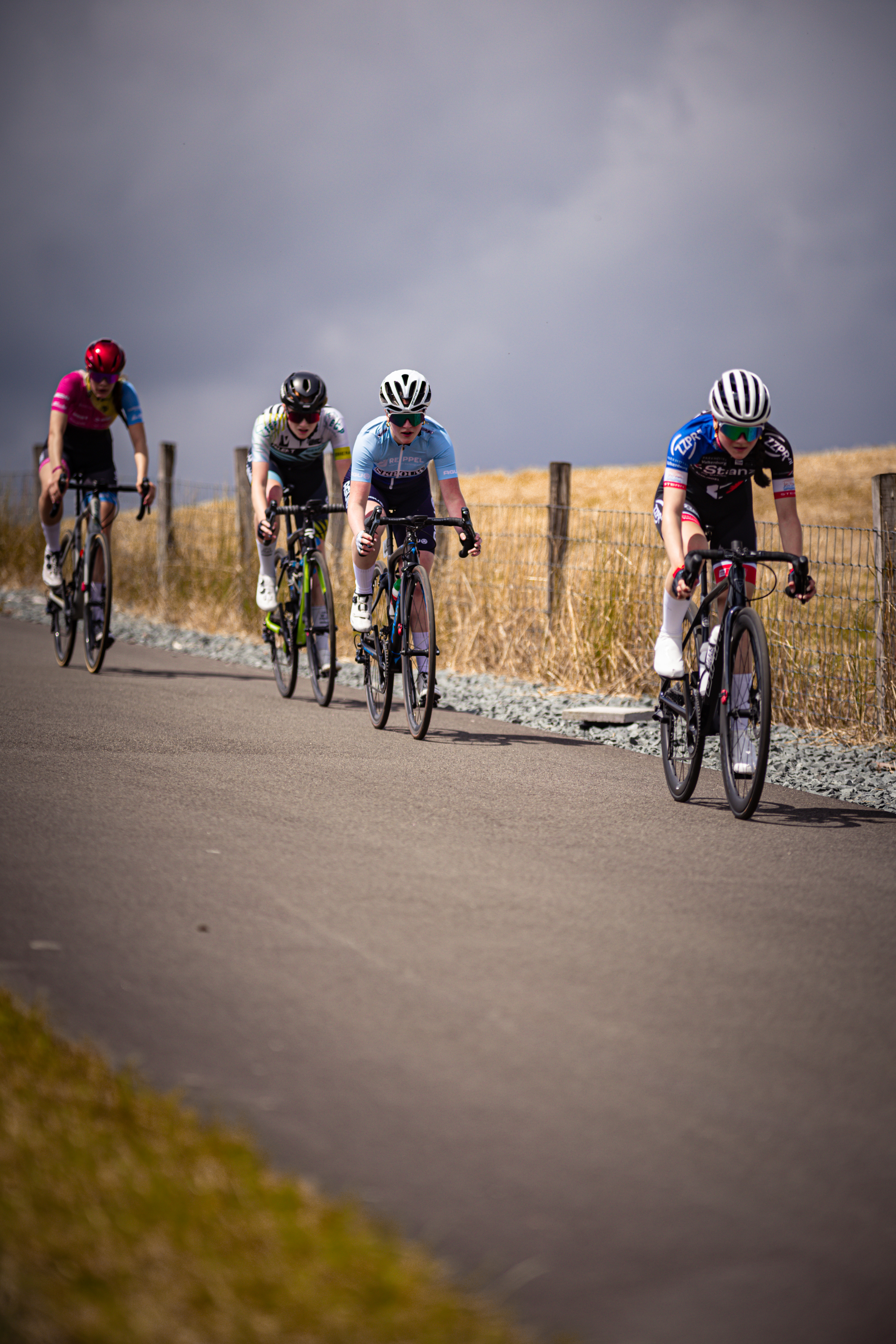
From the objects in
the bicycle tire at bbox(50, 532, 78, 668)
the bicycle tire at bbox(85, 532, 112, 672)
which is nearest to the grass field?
the bicycle tire at bbox(50, 532, 78, 668)

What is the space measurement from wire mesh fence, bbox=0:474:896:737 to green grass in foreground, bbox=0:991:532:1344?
699cm

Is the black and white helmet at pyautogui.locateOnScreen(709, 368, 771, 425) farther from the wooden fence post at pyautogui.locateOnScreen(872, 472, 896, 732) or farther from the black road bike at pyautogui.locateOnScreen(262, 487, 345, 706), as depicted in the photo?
the black road bike at pyautogui.locateOnScreen(262, 487, 345, 706)

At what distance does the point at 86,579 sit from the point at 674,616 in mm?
5888

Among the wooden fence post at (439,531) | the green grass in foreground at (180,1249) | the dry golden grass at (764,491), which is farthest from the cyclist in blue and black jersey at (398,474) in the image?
the dry golden grass at (764,491)

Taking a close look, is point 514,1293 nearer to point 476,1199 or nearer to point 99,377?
point 476,1199

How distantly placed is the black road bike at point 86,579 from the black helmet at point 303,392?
66.3 inches

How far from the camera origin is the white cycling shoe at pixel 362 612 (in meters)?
9.15

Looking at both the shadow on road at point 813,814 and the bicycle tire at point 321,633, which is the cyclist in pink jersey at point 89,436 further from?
the shadow on road at point 813,814

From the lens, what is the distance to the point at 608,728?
974cm

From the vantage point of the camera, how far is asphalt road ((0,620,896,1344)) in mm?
2646

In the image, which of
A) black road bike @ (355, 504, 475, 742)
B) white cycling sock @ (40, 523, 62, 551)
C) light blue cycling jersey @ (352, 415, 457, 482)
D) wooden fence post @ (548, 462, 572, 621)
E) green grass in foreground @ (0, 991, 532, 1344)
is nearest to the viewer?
green grass in foreground @ (0, 991, 532, 1344)

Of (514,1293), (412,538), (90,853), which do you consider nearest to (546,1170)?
(514,1293)

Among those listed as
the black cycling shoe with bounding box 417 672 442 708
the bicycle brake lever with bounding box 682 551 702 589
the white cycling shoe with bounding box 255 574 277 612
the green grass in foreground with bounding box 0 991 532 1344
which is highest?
the white cycling shoe with bounding box 255 574 277 612

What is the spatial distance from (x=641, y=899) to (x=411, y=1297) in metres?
2.88
